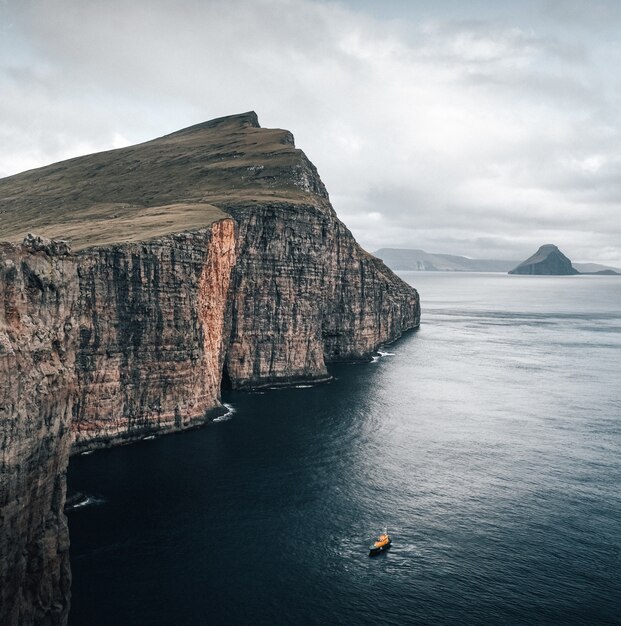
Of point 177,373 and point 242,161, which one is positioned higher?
point 242,161

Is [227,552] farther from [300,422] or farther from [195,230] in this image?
[195,230]

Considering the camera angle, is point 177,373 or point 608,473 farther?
point 177,373

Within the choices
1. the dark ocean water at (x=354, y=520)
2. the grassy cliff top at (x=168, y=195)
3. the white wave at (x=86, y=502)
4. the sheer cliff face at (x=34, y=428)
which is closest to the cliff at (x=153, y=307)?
the sheer cliff face at (x=34, y=428)

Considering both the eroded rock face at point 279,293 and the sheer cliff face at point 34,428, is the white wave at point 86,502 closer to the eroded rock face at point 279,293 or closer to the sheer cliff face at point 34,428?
the sheer cliff face at point 34,428

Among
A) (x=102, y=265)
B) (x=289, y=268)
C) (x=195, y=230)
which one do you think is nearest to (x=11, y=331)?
(x=102, y=265)

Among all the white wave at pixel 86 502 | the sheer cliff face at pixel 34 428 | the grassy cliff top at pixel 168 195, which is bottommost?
the white wave at pixel 86 502
